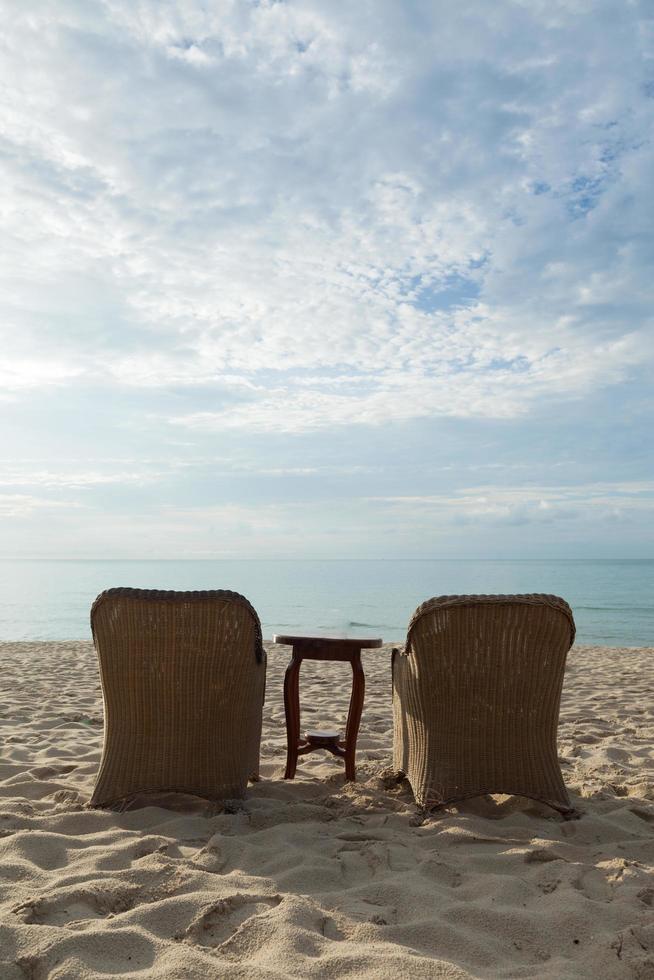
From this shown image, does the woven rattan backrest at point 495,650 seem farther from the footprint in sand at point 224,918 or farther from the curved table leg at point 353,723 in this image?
the footprint in sand at point 224,918

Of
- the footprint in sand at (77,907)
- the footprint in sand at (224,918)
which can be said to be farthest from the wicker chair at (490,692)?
the footprint in sand at (77,907)

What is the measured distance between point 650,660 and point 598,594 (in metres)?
28.2

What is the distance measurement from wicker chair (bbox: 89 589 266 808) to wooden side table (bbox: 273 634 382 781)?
1.72 ft

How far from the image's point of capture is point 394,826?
3189 millimetres

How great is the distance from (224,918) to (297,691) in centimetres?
178

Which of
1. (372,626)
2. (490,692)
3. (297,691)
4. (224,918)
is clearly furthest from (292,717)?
(372,626)

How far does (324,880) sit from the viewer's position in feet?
8.52

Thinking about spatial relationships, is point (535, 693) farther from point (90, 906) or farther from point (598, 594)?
point (598, 594)

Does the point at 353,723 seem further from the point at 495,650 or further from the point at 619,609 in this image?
the point at 619,609

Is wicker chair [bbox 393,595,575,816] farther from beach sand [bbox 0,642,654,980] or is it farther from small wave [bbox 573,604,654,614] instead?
small wave [bbox 573,604,654,614]

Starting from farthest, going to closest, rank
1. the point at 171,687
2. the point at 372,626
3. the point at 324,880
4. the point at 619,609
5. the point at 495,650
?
the point at 619,609 < the point at 372,626 < the point at 171,687 < the point at 495,650 < the point at 324,880

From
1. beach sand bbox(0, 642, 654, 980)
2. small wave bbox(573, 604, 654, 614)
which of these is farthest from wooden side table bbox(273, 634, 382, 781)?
small wave bbox(573, 604, 654, 614)

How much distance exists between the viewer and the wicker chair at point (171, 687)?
3.29 m

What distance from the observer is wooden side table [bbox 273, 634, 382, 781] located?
12.7ft
